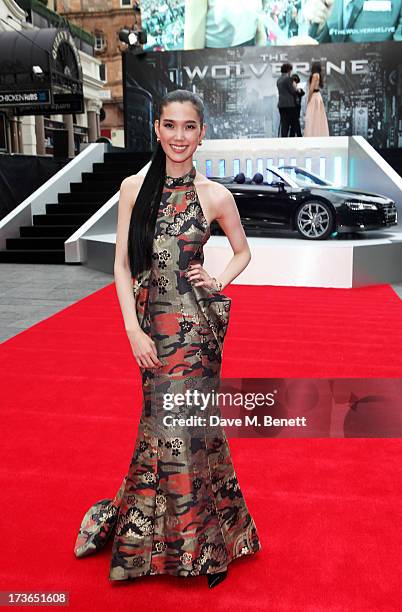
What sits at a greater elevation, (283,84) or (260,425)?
(283,84)

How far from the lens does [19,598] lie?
195 cm

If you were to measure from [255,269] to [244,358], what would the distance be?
3601 mm

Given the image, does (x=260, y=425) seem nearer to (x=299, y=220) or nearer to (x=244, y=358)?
(x=244, y=358)

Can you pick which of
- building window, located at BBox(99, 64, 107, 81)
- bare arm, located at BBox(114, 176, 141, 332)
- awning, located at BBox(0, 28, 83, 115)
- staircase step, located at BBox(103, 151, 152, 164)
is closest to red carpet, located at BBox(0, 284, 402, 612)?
bare arm, located at BBox(114, 176, 141, 332)

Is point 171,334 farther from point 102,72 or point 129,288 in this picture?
point 102,72

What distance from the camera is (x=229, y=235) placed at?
2016 mm

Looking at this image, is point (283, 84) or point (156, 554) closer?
point (156, 554)

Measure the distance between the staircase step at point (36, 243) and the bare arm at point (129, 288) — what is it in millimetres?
9296

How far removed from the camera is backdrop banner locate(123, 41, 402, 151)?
16.2 meters

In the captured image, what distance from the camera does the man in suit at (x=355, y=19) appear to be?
16.0 metres

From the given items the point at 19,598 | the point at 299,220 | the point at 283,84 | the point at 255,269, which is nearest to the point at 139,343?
the point at 19,598

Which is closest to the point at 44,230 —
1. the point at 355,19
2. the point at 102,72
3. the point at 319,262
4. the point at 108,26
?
the point at 319,262

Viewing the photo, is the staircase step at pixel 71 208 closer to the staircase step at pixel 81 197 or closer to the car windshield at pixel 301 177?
the staircase step at pixel 81 197

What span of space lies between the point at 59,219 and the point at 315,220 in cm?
528
